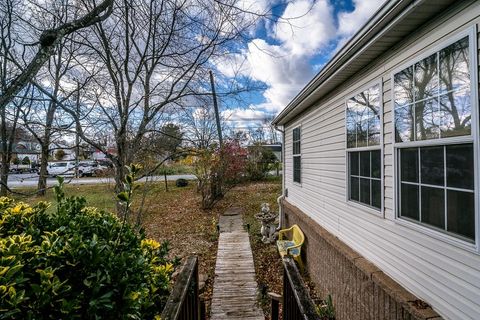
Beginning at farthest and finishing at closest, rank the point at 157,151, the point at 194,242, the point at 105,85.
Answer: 1. the point at 194,242
2. the point at 157,151
3. the point at 105,85

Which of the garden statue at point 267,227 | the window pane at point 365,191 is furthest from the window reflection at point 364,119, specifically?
the garden statue at point 267,227

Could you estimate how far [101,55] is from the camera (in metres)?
4.55

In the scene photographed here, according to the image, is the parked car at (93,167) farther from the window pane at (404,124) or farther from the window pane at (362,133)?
the window pane at (404,124)

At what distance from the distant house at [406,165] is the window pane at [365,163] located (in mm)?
14

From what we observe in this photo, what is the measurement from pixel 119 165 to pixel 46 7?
2625mm

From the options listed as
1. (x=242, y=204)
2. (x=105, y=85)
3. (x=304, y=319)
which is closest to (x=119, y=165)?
(x=105, y=85)

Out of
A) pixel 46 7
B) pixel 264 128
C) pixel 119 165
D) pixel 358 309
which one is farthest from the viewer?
pixel 264 128

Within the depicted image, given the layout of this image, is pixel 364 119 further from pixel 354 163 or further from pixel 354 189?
pixel 354 189

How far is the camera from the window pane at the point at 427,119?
223cm

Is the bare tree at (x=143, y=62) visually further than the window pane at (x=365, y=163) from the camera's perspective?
Yes

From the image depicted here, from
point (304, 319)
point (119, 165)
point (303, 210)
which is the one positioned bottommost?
point (303, 210)

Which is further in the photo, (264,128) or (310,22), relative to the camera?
(264,128)

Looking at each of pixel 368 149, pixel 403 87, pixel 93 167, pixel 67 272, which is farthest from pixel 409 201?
pixel 93 167

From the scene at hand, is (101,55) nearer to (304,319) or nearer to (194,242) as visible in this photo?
(304,319)
